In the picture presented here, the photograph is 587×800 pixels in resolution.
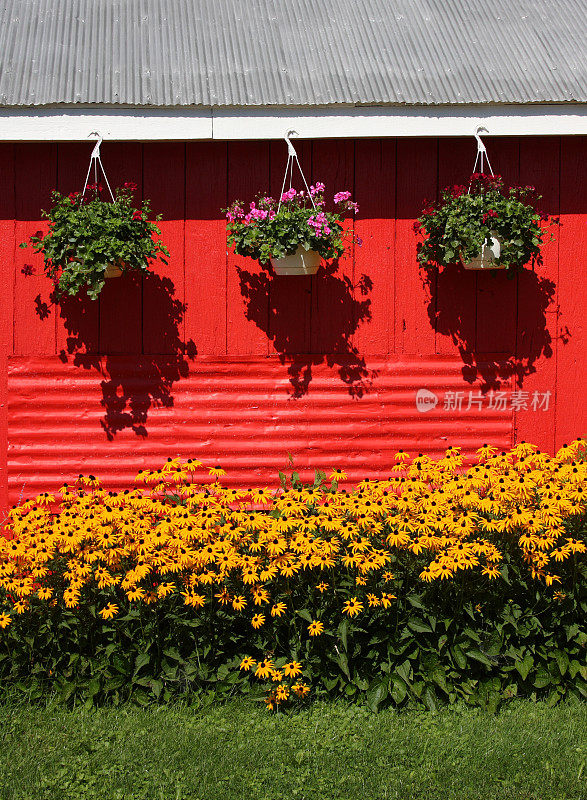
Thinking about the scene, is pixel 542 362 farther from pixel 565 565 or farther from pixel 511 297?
pixel 565 565

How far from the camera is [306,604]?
387 centimetres

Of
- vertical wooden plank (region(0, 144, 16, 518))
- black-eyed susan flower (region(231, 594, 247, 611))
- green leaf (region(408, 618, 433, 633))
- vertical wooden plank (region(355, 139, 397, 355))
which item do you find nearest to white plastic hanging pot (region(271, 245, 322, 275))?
vertical wooden plank (region(355, 139, 397, 355))

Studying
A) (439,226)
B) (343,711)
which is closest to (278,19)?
(439,226)

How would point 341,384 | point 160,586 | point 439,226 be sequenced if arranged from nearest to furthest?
point 160,586
point 439,226
point 341,384

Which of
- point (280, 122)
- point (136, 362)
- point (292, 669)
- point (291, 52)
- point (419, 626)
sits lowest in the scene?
point (292, 669)

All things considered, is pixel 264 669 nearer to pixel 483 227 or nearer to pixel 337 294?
pixel 337 294

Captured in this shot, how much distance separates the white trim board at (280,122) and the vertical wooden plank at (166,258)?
0.31 meters

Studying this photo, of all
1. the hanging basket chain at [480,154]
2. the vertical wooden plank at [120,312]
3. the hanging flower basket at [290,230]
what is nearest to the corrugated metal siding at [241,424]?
the vertical wooden plank at [120,312]

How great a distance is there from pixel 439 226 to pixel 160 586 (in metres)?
2.56

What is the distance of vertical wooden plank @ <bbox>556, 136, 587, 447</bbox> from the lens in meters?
5.21

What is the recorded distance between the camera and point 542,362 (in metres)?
5.29

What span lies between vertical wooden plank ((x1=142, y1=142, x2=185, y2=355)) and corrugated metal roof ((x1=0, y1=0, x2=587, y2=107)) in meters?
0.42

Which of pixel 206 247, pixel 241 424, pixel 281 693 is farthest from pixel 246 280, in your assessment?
pixel 281 693

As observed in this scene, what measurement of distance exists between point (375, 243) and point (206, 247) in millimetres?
1029
